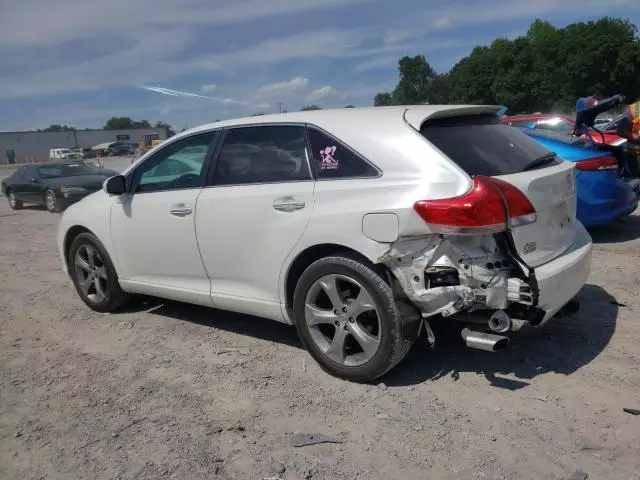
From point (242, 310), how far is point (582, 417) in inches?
91.8

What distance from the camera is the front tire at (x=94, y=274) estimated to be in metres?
5.29

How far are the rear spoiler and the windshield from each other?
1383cm

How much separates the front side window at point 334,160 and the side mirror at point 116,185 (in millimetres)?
1932

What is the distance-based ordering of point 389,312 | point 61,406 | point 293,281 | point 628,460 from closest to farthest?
1. point 628,460
2. point 389,312
3. point 61,406
4. point 293,281

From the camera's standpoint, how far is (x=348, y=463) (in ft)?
9.48

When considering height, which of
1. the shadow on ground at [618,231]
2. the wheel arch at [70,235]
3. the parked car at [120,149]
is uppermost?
the parked car at [120,149]

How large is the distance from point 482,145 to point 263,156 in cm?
150

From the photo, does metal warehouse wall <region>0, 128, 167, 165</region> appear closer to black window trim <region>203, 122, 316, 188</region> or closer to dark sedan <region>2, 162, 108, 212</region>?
dark sedan <region>2, 162, 108, 212</region>

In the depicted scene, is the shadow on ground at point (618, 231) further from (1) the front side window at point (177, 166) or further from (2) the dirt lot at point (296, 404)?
(1) the front side window at point (177, 166)

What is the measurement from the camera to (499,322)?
10.7 ft

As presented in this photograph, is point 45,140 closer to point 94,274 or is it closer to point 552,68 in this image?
point 552,68

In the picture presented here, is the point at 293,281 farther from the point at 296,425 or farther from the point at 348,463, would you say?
the point at 348,463

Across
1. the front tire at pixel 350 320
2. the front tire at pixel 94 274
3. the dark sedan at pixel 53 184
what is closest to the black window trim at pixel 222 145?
the front tire at pixel 350 320

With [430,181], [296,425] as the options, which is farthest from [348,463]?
[430,181]
